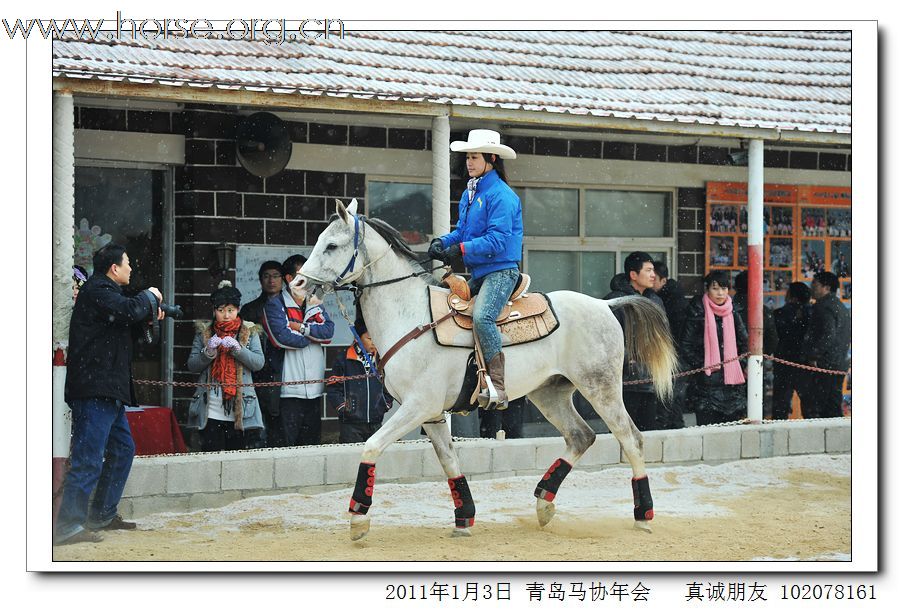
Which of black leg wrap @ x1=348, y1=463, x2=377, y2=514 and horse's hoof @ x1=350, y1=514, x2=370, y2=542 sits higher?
black leg wrap @ x1=348, y1=463, x2=377, y2=514

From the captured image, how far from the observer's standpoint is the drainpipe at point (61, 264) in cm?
820

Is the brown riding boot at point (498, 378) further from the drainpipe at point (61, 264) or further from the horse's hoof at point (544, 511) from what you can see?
the drainpipe at point (61, 264)

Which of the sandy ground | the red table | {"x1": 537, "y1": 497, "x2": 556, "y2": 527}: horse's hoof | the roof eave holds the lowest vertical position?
the sandy ground

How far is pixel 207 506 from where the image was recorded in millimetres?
8914

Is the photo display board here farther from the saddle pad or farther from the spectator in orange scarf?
the spectator in orange scarf

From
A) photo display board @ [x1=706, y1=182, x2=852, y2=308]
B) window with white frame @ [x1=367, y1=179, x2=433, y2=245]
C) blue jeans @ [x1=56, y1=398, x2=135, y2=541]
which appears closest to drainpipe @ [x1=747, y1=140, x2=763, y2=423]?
photo display board @ [x1=706, y1=182, x2=852, y2=308]

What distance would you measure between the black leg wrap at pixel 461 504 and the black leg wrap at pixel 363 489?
71 cm

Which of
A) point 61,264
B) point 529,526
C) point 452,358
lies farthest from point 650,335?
point 61,264

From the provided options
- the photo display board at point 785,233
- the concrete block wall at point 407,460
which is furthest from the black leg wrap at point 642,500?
the photo display board at point 785,233

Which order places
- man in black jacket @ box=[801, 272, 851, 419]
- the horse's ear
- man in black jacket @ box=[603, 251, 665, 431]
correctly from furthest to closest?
man in black jacket @ box=[801, 272, 851, 419], man in black jacket @ box=[603, 251, 665, 431], the horse's ear

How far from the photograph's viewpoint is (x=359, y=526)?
765cm

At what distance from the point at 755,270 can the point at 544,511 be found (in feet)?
13.1

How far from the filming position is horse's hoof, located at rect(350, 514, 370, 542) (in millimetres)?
7648

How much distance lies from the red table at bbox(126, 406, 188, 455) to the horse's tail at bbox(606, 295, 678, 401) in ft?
11.7
